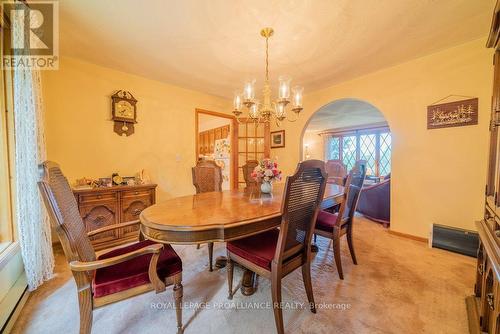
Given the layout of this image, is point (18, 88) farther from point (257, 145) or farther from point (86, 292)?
point (257, 145)

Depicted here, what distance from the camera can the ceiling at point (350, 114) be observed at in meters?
4.60

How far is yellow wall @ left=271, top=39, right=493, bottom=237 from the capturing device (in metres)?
2.25

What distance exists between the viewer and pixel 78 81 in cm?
255

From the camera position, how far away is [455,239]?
2303 millimetres

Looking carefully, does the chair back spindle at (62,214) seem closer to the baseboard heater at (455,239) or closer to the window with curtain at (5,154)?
Answer: the window with curtain at (5,154)

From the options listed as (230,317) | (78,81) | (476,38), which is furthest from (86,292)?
(476,38)

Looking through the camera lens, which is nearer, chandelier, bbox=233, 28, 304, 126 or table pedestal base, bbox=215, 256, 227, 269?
chandelier, bbox=233, 28, 304, 126

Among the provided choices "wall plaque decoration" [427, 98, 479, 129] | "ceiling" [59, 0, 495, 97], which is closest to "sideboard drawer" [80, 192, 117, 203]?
"ceiling" [59, 0, 495, 97]

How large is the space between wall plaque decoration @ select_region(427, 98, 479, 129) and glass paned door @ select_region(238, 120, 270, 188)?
2624 millimetres

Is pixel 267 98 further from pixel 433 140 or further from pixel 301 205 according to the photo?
pixel 433 140

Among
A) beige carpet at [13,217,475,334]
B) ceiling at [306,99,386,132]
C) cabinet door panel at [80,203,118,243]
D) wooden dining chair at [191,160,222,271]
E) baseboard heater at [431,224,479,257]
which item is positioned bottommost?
beige carpet at [13,217,475,334]

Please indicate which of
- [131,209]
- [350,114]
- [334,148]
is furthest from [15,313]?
[334,148]

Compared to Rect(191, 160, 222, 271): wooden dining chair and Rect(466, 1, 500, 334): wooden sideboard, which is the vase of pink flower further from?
Rect(466, 1, 500, 334): wooden sideboard

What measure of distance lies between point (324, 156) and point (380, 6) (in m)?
6.86
